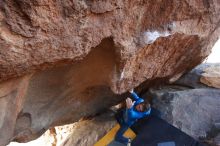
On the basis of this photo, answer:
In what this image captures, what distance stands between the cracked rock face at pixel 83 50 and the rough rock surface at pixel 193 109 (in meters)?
0.25

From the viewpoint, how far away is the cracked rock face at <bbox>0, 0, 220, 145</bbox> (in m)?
1.69

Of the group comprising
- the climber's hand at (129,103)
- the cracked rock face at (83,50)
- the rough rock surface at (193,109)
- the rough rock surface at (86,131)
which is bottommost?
the rough rock surface at (86,131)

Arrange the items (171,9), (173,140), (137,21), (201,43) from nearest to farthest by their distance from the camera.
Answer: (137,21) < (171,9) < (201,43) < (173,140)

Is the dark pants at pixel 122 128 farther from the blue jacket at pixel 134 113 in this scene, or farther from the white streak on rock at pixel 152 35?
the white streak on rock at pixel 152 35

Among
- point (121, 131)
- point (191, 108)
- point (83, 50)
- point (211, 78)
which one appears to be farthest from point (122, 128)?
point (83, 50)

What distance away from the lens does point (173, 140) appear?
3.24 metres

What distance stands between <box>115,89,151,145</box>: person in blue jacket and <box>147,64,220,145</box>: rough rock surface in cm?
21

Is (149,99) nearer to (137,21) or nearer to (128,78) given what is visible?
(128,78)

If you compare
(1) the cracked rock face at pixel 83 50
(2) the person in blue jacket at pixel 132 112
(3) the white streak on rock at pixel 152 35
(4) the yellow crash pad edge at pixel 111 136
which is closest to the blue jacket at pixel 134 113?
(2) the person in blue jacket at pixel 132 112

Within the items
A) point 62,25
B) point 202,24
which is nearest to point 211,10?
point 202,24

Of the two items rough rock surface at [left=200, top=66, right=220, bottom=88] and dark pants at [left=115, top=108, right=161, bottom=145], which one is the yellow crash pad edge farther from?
rough rock surface at [left=200, top=66, right=220, bottom=88]

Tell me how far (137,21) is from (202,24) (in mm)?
750

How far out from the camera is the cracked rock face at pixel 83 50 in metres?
1.69

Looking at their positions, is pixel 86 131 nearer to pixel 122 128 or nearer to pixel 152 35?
pixel 122 128
